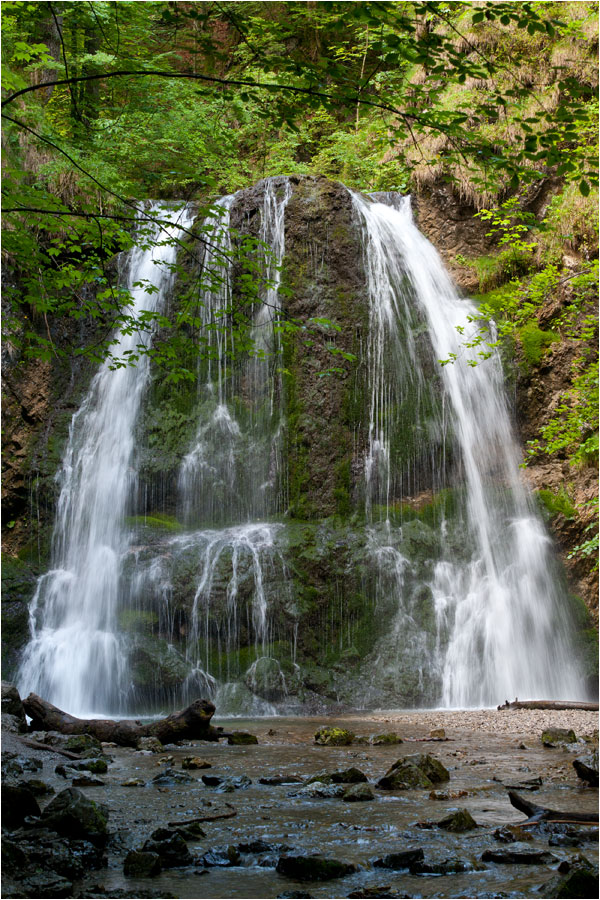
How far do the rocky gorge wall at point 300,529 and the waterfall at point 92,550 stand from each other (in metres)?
0.27

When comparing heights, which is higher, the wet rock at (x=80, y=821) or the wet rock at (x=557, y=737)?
the wet rock at (x=80, y=821)

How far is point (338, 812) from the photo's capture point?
4.51 metres

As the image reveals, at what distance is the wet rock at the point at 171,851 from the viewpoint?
3525 mm

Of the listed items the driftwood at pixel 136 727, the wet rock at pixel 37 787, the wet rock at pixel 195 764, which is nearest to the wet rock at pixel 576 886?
the wet rock at pixel 37 787

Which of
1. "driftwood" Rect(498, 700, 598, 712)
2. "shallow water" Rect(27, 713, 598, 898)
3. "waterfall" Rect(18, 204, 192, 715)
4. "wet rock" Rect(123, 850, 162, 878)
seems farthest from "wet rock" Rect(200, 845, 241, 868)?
"driftwood" Rect(498, 700, 598, 712)

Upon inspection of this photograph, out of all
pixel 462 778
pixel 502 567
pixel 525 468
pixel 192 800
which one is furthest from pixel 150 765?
pixel 525 468

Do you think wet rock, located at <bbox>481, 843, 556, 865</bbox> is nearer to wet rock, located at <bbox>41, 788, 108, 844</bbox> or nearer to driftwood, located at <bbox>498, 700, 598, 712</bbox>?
wet rock, located at <bbox>41, 788, 108, 844</bbox>

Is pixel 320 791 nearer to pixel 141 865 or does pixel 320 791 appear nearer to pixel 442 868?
pixel 442 868

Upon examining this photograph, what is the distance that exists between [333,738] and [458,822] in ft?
10.3

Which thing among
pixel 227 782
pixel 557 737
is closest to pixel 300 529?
pixel 557 737

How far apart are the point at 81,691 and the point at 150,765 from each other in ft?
15.8

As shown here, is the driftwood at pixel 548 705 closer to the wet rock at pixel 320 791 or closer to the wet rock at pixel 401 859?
the wet rock at pixel 320 791

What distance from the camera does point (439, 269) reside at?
605 inches

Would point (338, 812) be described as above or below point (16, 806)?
below
